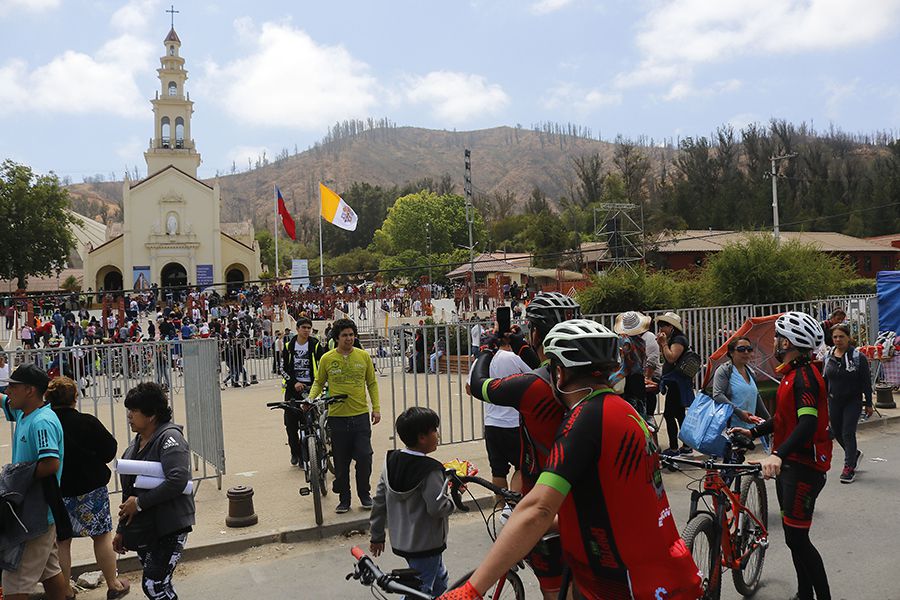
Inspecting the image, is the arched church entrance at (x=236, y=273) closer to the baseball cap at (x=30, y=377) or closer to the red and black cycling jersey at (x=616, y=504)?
the baseball cap at (x=30, y=377)

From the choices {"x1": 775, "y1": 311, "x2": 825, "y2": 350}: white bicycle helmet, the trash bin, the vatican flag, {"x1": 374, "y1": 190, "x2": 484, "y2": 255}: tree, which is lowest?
the trash bin

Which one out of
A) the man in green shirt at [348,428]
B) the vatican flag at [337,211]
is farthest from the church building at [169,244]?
the man in green shirt at [348,428]

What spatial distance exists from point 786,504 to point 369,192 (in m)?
114

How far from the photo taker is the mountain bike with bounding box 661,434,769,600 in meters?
4.31

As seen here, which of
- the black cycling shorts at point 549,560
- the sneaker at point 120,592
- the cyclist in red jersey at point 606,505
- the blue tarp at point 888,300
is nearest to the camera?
the cyclist in red jersey at point 606,505

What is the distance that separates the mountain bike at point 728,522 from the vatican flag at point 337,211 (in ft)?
96.8

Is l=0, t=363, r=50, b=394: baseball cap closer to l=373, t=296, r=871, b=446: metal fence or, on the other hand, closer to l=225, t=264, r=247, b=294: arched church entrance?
l=373, t=296, r=871, b=446: metal fence

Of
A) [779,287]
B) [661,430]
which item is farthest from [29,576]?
[779,287]

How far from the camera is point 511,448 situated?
6473mm

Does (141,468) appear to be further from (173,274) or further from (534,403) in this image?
(173,274)

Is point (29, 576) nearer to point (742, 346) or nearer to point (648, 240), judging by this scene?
point (742, 346)

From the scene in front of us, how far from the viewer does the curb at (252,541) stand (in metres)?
6.20

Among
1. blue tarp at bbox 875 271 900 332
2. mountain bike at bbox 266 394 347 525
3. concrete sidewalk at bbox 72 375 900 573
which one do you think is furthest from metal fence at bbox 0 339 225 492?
blue tarp at bbox 875 271 900 332

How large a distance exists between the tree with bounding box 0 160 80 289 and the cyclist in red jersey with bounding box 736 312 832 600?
5442 centimetres
